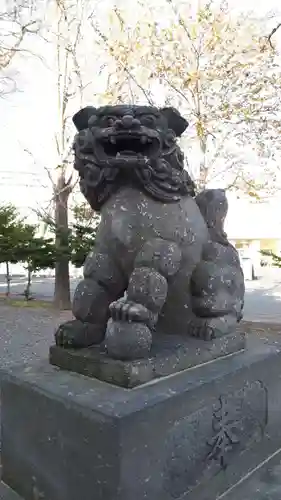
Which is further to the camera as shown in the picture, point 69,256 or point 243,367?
point 69,256

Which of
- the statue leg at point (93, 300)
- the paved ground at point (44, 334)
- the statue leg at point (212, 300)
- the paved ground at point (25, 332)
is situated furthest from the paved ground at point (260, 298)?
the statue leg at point (93, 300)

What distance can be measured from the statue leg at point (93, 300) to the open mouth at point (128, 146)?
0.38 metres

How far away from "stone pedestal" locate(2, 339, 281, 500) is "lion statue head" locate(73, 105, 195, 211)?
68 centimetres

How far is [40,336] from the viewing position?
5309 mm

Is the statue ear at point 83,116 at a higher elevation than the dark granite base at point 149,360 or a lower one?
higher

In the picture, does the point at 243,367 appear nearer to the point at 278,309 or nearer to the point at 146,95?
the point at 278,309

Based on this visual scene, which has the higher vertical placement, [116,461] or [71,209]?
[71,209]

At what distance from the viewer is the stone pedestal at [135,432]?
1.18 m

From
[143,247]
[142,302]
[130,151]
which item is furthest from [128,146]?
[142,302]

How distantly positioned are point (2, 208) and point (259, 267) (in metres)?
11.6

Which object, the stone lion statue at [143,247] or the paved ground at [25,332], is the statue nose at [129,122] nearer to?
the stone lion statue at [143,247]

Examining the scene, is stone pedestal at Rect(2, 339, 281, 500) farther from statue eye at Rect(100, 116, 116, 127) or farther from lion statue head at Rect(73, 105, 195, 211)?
statue eye at Rect(100, 116, 116, 127)

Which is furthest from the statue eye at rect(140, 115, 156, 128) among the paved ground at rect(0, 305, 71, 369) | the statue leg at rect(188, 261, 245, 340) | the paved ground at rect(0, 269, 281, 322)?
the paved ground at rect(0, 269, 281, 322)

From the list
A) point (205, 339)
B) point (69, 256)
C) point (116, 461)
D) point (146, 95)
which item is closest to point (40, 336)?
point (69, 256)
